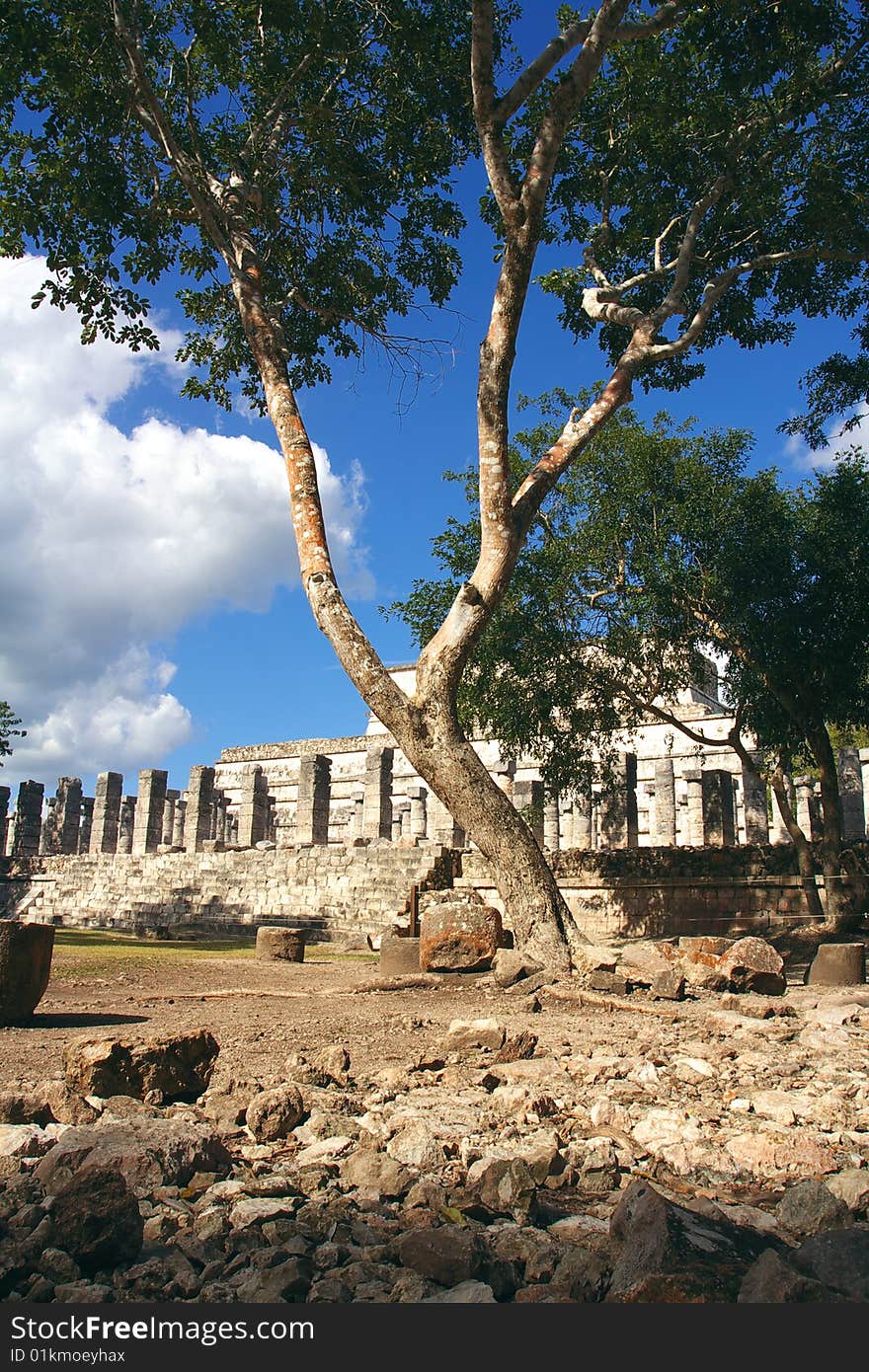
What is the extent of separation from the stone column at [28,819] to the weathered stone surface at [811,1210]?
1230 inches

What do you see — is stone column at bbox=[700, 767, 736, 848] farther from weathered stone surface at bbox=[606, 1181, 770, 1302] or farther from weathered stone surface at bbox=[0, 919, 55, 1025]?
weathered stone surface at bbox=[606, 1181, 770, 1302]

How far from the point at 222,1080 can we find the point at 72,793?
98.9 ft

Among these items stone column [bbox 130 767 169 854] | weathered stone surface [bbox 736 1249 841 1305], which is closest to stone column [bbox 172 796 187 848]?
stone column [bbox 130 767 169 854]

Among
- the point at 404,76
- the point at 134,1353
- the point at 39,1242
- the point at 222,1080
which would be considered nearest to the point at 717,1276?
the point at 134,1353

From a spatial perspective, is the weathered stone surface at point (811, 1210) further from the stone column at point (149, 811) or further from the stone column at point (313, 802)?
the stone column at point (149, 811)

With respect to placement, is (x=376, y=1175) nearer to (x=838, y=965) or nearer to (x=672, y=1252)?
(x=672, y=1252)

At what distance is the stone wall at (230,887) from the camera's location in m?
20.4

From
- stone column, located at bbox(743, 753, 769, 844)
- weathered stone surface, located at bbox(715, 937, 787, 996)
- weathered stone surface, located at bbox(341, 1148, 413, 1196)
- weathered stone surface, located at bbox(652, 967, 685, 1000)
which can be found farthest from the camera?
stone column, located at bbox(743, 753, 769, 844)

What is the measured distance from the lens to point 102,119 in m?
12.4

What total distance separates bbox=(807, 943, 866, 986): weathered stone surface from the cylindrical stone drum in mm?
6806

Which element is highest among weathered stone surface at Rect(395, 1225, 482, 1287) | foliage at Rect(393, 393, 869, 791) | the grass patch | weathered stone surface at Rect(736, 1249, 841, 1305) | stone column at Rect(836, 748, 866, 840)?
foliage at Rect(393, 393, 869, 791)

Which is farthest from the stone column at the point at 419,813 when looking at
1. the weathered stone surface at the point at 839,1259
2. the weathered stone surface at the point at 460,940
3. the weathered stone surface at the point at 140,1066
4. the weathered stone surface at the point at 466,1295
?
the weathered stone surface at the point at 466,1295

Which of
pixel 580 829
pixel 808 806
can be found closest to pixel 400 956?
pixel 808 806

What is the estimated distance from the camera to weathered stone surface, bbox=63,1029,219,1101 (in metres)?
4.53
